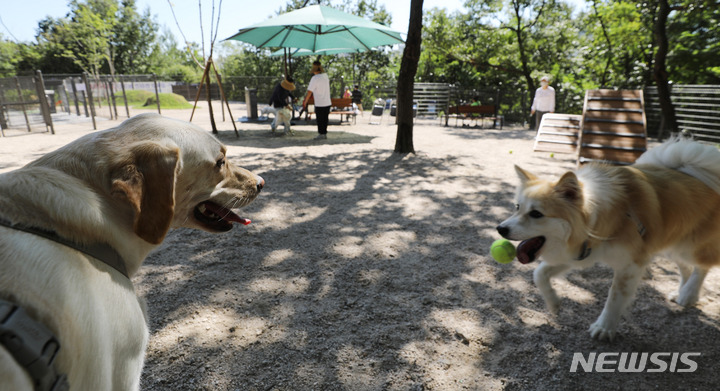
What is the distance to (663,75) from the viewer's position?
1312cm

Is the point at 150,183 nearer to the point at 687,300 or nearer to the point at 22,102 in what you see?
the point at 687,300

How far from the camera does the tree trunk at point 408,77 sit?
8695mm

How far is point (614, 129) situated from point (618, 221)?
6.38 meters

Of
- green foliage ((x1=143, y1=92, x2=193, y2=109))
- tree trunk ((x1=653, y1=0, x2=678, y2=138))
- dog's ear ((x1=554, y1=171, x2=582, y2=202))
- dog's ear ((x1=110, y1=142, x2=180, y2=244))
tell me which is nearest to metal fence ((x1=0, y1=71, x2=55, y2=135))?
green foliage ((x1=143, y1=92, x2=193, y2=109))

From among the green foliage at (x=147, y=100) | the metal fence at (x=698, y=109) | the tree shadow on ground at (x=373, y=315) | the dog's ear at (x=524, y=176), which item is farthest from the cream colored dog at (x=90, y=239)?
the green foliage at (x=147, y=100)

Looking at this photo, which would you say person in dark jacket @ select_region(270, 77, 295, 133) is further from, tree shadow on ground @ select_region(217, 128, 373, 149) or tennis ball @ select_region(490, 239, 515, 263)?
tennis ball @ select_region(490, 239, 515, 263)

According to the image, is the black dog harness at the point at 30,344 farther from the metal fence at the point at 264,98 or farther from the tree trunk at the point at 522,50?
the tree trunk at the point at 522,50

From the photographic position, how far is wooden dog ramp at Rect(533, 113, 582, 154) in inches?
362

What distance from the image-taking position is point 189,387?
7.45 ft

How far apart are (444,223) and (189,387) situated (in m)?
3.64

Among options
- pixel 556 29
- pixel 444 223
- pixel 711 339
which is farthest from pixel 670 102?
pixel 711 339

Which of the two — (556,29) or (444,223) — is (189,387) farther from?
(556,29)

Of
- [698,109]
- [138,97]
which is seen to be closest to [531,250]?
[698,109]

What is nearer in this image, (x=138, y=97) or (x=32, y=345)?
(x=32, y=345)
